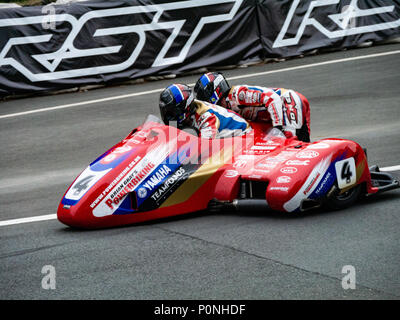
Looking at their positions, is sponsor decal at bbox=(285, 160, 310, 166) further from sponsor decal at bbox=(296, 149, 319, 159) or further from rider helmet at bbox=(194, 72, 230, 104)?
rider helmet at bbox=(194, 72, 230, 104)

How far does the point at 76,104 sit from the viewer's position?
14000 mm

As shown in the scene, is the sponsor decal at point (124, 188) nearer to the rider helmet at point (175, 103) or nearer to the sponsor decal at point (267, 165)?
the rider helmet at point (175, 103)

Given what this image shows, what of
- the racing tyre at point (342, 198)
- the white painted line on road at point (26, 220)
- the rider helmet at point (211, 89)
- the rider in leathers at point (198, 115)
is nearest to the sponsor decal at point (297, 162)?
the racing tyre at point (342, 198)

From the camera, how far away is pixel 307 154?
6605mm

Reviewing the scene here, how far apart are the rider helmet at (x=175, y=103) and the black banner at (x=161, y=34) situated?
26.9ft

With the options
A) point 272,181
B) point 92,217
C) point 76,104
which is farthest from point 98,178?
point 76,104

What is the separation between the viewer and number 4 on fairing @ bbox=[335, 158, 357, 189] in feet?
21.5

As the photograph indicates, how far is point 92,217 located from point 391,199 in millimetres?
2932

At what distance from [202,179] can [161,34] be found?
934cm

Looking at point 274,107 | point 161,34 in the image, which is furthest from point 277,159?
point 161,34

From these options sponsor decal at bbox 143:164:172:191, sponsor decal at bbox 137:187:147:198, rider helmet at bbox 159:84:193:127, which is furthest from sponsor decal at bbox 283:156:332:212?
rider helmet at bbox 159:84:193:127

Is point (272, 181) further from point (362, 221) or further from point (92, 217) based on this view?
point (92, 217)

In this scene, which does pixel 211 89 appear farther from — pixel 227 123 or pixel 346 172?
pixel 346 172

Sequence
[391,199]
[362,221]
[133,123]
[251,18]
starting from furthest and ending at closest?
[251,18] < [133,123] < [391,199] < [362,221]
